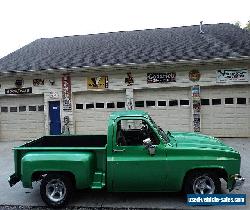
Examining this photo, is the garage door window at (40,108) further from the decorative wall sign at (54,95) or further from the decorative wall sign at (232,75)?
the decorative wall sign at (232,75)

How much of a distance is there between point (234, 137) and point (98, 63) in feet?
24.7

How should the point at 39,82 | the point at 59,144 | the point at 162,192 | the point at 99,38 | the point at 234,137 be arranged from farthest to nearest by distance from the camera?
the point at 99,38 → the point at 39,82 → the point at 234,137 → the point at 59,144 → the point at 162,192

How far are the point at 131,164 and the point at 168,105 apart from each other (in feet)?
26.5

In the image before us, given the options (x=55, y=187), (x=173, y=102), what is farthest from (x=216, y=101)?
(x=55, y=187)

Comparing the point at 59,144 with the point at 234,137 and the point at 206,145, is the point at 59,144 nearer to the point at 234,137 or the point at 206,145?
the point at 206,145

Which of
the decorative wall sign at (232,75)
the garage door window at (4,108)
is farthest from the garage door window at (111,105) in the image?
the garage door window at (4,108)

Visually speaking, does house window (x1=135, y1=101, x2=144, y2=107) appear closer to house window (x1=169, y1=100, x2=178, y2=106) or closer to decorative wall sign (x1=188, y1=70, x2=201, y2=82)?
house window (x1=169, y1=100, x2=178, y2=106)

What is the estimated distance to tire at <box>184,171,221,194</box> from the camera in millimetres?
5848

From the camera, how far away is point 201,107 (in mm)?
13250

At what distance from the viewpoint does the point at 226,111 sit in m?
13.1

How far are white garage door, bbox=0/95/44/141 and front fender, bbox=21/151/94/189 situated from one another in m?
9.11

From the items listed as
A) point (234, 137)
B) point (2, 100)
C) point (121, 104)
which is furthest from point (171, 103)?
point (2, 100)

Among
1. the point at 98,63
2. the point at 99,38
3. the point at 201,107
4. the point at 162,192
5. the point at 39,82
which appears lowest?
the point at 162,192

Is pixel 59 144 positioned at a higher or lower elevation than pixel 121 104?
lower
